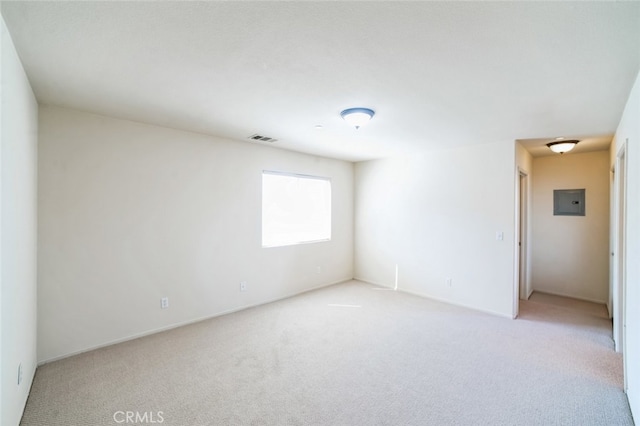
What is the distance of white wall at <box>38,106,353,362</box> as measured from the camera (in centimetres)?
288

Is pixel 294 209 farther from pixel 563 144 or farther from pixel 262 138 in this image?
pixel 563 144

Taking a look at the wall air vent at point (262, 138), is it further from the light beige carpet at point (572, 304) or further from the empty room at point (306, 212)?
the light beige carpet at point (572, 304)

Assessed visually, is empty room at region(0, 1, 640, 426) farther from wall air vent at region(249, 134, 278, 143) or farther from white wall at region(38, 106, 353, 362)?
wall air vent at region(249, 134, 278, 143)

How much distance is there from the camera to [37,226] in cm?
275

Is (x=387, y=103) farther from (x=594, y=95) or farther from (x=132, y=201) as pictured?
(x=132, y=201)

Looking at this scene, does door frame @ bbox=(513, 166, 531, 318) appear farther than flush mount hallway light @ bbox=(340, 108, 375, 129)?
Yes

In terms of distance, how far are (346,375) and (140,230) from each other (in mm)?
2714

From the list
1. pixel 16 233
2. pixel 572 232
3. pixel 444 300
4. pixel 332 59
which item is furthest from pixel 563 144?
pixel 16 233

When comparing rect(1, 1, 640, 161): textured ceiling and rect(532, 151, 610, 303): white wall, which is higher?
rect(1, 1, 640, 161): textured ceiling

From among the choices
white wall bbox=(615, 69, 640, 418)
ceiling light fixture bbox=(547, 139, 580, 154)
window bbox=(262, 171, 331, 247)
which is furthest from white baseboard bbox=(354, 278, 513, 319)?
ceiling light fixture bbox=(547, 139, 580, 154)

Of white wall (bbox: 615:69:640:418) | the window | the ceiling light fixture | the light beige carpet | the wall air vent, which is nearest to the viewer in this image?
white wall (bbox: 615:69:640:418)

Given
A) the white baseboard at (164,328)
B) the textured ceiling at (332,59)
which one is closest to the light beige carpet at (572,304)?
the textured ceiling at (332,59)

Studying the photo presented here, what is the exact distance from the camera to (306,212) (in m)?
5.38

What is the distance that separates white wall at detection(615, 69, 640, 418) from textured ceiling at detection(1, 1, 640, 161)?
263 millimetres
